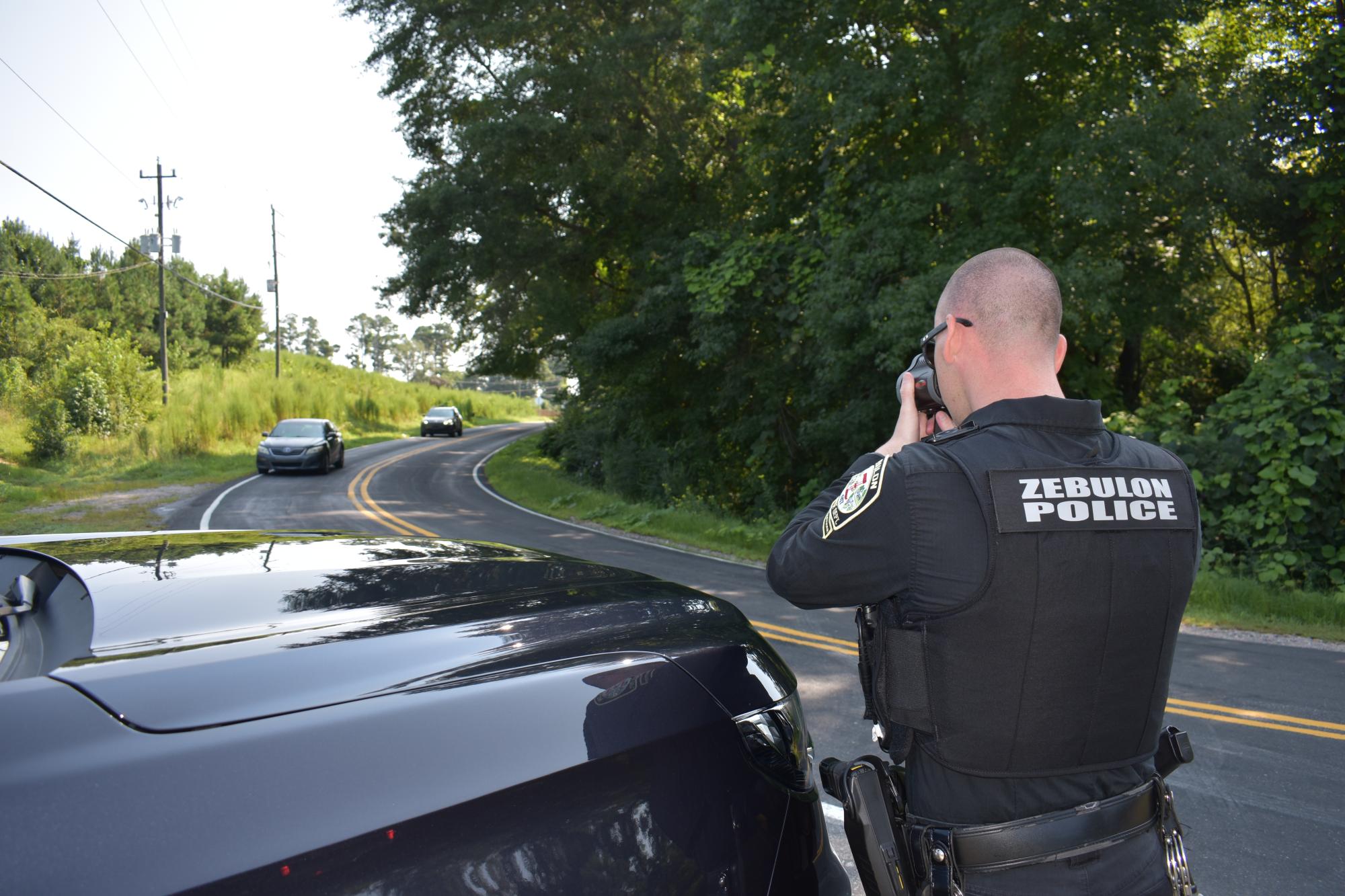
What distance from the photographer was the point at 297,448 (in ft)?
78.9

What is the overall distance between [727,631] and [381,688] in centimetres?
87

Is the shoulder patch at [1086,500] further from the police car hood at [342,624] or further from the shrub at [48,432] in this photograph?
the shrub at [48,432]

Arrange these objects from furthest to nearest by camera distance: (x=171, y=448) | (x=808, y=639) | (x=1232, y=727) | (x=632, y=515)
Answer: (x=171, y=448) < (x=632, y=515) < (x=808, y=639) < (x=1232, y=727)

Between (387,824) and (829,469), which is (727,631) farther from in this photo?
(829,469)

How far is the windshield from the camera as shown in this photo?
24.7 m

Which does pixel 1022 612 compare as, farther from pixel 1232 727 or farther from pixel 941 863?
pixel 1232 727

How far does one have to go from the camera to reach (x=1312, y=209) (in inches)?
528

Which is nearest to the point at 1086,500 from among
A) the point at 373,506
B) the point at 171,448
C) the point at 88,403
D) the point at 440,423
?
the point at 373,506

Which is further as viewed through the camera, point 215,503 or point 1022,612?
point 215,503

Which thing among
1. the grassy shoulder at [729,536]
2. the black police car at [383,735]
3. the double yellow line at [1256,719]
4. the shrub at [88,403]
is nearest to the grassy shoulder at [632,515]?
the grassy shoulder at [729,536]

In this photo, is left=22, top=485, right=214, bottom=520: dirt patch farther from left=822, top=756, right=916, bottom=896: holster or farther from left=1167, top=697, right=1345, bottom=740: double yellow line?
left=822, top=756, right=916, bottom=896: holster

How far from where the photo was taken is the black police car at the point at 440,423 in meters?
48.9

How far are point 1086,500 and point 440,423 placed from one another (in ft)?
161

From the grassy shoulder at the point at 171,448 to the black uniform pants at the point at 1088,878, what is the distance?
10298 millimetres
